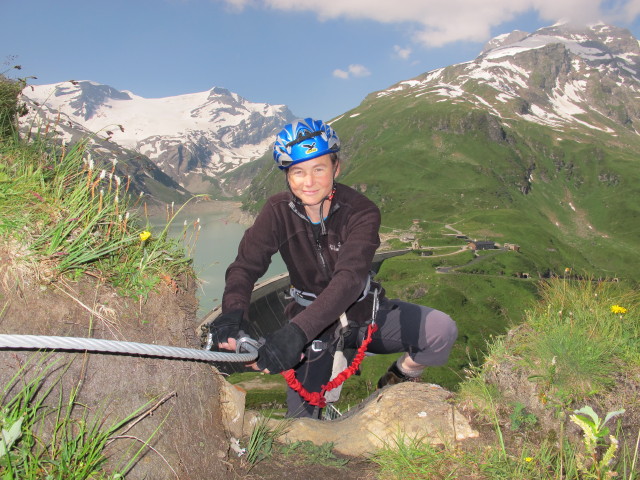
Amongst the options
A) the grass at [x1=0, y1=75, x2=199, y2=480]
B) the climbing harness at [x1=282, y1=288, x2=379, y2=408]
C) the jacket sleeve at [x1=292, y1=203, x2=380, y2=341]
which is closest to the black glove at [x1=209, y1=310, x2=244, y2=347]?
the grass at [x1=0, y1=75, x2=199, y2=480]

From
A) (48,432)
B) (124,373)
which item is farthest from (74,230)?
(48,432)

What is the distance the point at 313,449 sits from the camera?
4.93m

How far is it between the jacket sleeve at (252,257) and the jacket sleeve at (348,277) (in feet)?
3.61

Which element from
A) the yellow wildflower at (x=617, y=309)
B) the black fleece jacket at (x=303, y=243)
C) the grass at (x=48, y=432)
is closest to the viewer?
the grass at (x=48, y=432)

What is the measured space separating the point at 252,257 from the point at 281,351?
1958 mm

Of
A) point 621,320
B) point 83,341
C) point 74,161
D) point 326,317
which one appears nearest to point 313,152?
point 326,317

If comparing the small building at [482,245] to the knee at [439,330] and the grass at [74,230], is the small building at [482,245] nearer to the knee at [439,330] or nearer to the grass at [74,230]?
the knee at [439,330]

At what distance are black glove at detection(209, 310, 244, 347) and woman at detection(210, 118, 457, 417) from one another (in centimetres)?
22

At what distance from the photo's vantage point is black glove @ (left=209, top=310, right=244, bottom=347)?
4.60 metres

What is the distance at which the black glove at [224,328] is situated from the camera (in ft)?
15.1

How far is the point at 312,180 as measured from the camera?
5820mm

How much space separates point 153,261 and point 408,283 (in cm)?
11751

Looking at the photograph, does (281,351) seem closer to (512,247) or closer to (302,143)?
(302,143)

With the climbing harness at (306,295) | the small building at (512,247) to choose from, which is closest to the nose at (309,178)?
the climbing harness at (306,295)
